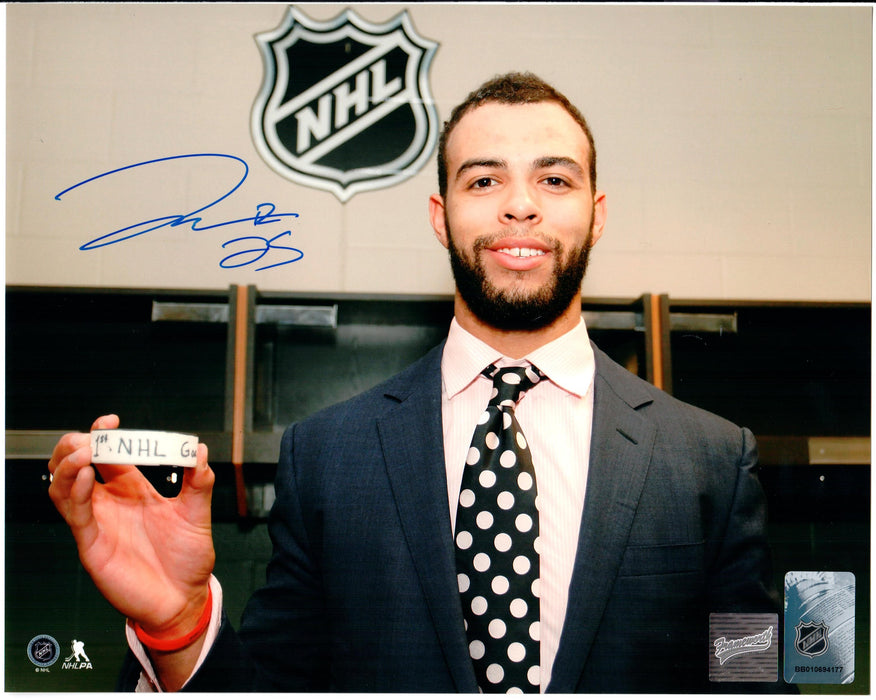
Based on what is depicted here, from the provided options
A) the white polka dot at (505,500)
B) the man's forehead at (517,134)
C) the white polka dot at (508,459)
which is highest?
the man's forehead at (517,134)

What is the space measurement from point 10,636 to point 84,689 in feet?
0.63

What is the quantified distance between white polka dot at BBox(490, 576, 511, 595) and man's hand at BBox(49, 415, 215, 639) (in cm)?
48

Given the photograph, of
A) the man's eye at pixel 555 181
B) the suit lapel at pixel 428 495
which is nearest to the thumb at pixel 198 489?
the suit lapel at pixel 428 495

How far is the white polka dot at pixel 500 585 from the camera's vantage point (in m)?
1.15

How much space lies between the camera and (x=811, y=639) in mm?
1354

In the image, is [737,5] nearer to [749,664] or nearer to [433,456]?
[433,456]

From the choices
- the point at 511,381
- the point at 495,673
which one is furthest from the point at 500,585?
the point at 511,381

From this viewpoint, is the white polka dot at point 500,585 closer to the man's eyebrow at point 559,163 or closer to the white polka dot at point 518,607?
the white polka dot at point 518,607

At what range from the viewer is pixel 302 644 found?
1.27m

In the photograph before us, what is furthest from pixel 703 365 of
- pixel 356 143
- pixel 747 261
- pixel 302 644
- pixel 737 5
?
pixel 302 644

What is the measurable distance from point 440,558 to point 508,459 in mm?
204

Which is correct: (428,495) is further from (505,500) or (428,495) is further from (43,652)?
(43,652)

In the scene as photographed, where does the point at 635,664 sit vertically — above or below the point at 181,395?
below
